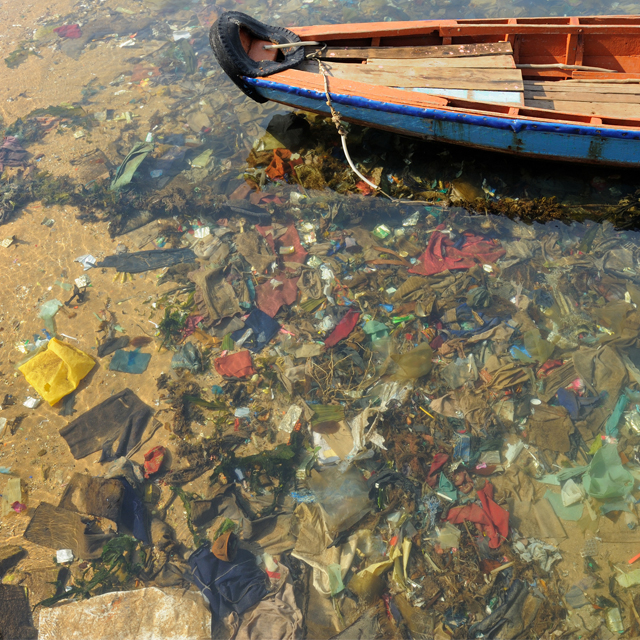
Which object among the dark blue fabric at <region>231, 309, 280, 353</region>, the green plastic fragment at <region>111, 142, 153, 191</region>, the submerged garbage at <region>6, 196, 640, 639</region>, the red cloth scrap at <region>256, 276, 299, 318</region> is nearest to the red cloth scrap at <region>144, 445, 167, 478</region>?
the submerged garbage at <region>6, 196, 640, 639</region>

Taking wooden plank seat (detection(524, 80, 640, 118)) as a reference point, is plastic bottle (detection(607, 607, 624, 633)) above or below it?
below

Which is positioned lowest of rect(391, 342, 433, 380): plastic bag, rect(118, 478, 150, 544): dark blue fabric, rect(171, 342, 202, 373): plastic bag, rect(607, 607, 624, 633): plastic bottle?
rect(607, 607, 624, 633): plastic bottle

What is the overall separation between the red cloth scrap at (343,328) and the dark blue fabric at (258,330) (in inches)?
27.3

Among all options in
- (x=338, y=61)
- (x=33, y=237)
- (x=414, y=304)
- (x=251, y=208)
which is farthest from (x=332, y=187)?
(x=33, y=237)

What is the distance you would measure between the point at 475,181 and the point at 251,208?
3.20 meters

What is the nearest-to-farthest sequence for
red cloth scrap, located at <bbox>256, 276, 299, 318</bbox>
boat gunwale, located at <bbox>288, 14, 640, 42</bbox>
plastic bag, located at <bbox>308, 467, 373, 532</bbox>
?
plastic bag, located at <bbox>308, 467, 373, 532</bbox>, red cloth scrap, located at <bbox>256, 276, 299, 318</bbox>, boat gunwale, located at <bbox>288, 14, 640, 42</bbox>

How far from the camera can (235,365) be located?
538 cm

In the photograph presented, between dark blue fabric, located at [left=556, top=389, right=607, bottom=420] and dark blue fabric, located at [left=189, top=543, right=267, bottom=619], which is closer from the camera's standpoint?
dark blue fabric, located at [left=189, top=543, right=267, bottom=619]

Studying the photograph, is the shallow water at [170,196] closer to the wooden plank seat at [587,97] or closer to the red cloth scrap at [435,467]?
the wooden plank seat at [587,97]

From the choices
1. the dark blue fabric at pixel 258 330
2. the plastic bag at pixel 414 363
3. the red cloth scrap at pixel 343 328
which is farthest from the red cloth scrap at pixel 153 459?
the plastic bag at pixel 414 363

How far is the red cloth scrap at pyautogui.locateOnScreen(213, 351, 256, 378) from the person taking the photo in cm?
532

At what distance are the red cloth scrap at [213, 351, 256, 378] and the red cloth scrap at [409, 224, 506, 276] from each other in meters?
2.36

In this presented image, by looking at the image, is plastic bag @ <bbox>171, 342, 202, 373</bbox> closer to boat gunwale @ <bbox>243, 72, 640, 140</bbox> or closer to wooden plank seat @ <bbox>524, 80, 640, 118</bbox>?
boat gunwale @ <bbox>243, 72, 640, 140</bbox>

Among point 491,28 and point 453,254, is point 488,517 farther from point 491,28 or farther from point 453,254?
point 491,28
